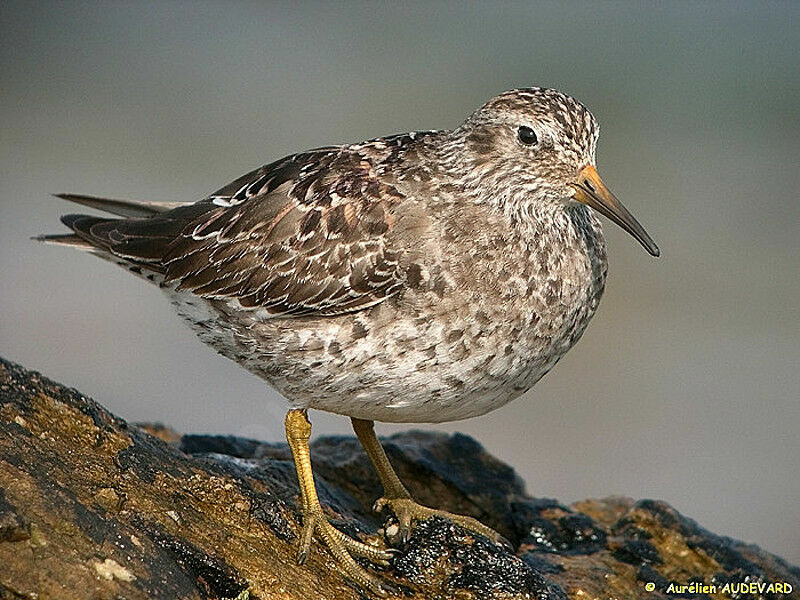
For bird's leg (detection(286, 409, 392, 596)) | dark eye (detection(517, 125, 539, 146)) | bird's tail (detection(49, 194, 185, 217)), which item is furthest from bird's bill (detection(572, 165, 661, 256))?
bird's tail (detection(49, 194, 185, 217))

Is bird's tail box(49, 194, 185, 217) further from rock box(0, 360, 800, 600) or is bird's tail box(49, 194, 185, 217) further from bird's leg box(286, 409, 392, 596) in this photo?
bird's leg box(286, 409, 392, 596)

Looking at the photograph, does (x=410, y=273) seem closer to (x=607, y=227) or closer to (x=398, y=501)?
(x=398, y=501)

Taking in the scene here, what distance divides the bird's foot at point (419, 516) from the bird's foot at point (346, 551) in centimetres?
31

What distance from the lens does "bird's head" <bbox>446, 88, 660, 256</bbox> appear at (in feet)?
19.1

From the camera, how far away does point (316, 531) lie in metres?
5.59

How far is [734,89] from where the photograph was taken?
2283cm

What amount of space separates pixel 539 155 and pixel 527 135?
0.41 feet

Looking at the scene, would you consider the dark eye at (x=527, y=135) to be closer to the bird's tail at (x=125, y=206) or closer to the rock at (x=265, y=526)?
the rock at (x=265, y=526)

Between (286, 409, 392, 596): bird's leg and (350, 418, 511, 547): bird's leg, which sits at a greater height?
(350, 418, 511, 547): bird's leg

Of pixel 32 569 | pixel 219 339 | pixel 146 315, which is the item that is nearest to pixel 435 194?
pixel 219 339

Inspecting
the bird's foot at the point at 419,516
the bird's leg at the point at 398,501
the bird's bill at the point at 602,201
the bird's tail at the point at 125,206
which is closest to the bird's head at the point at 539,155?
the bird's bill at the point at 602,201

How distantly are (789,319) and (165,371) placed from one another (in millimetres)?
8763

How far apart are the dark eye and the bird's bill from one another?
0.99 ft

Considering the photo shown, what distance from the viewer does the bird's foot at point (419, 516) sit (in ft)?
19.7
